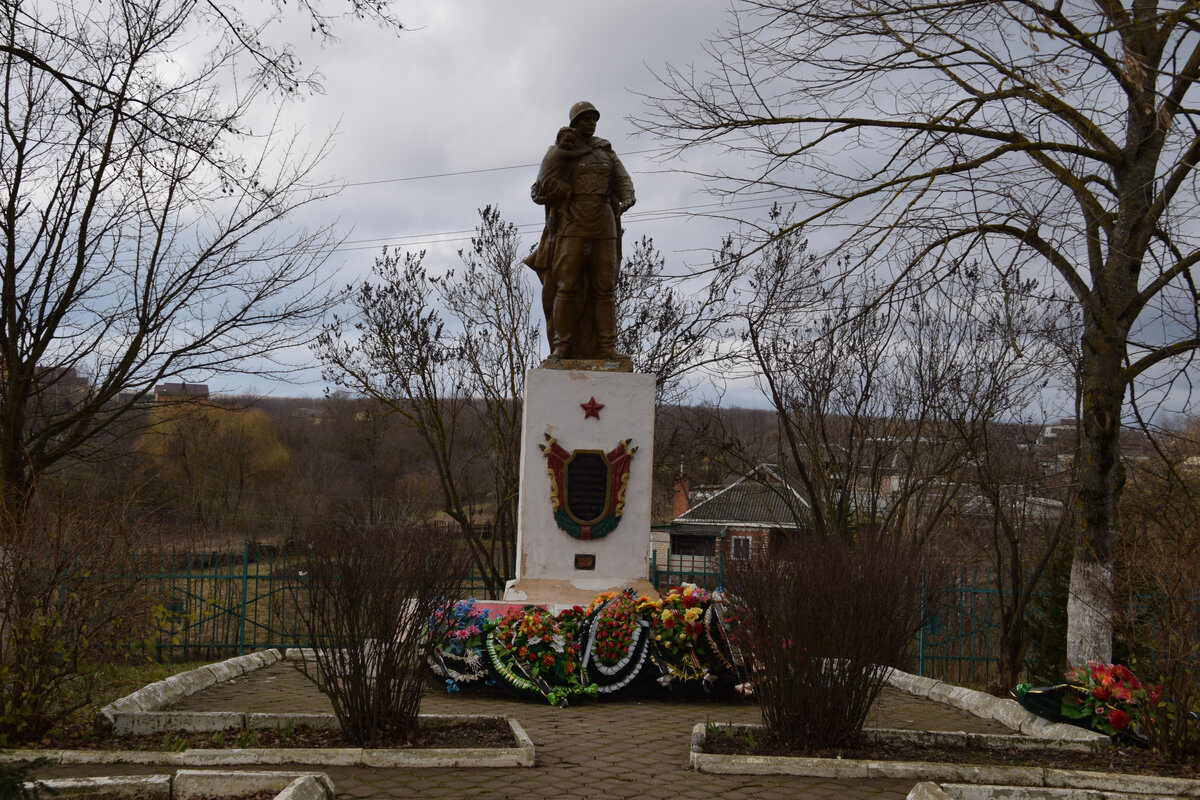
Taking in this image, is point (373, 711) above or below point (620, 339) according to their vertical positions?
below

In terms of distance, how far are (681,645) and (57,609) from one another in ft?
14.3

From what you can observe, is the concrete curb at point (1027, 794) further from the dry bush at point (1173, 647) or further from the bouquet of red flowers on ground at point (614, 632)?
the bouquet of red flowers on ground at point (614, 632)

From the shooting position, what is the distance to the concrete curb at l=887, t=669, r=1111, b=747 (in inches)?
244

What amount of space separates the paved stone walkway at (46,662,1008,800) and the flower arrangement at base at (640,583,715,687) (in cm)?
24

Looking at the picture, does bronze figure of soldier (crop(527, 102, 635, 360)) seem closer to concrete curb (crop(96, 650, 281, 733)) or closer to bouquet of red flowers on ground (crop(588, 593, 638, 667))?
bouquet of red flowers on ground (crop(588, 593, 638, 667))

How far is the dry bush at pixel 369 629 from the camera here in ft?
18.4

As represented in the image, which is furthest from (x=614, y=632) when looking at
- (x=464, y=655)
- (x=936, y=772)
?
(x=936, y=772)

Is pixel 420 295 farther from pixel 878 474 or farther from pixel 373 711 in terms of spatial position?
pixel 373 711

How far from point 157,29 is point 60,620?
681 cm

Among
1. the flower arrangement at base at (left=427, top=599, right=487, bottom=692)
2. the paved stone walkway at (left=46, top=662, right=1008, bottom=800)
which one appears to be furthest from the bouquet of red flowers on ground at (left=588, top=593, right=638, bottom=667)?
the flower arrangement at base at (left=427, top=599, right=487, bottom=692)

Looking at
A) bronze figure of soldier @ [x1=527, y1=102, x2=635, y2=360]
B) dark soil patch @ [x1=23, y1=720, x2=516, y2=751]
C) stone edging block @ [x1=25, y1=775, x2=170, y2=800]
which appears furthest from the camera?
bronze figure of soldier @ [x1=527, y1=102, x2=635, y2=360]

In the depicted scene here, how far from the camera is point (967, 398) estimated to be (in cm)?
1504

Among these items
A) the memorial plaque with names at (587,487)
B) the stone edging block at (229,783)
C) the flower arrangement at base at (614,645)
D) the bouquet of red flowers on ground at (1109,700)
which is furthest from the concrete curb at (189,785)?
the memorial plaque with names at (587,487)

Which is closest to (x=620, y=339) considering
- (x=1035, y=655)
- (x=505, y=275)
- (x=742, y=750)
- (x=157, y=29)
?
(x=505, y=275)
